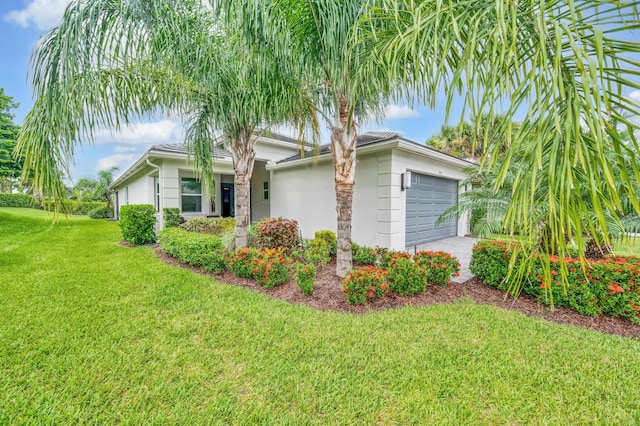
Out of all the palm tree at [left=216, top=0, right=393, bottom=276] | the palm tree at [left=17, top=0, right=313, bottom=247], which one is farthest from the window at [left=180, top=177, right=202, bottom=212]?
the palm tree at [left=216, top=0, right=393, bottom=276]

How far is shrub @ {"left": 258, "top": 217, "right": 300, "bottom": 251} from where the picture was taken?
7131mm

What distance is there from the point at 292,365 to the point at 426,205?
314 inches

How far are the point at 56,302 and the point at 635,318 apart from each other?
8.83 m

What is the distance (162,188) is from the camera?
9664 millimetres

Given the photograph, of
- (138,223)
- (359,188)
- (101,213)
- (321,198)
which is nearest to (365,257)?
(359,188)

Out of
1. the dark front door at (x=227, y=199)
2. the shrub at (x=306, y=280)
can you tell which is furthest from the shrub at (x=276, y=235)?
the dark front door at (x=227, y=199)

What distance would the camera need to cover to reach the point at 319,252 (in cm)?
693

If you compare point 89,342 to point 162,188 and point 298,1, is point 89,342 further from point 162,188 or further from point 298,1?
point 162,188

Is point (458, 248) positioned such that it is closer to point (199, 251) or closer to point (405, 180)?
point (405, 180)

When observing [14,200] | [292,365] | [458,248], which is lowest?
[292,365]

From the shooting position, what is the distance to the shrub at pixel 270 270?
507 cm

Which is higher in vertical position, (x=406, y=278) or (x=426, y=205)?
(x=426, y=205)

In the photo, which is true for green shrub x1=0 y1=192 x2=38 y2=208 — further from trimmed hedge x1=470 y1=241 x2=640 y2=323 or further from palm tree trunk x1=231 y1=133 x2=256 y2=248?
trimmed hedge x1=470 y1=241 x2=640 y2=323

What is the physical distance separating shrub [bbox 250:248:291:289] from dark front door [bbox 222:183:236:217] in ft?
29.8
